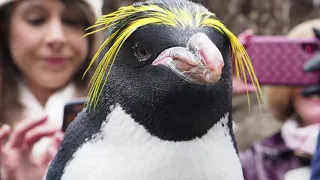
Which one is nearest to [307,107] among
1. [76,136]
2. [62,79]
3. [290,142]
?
[290,142]

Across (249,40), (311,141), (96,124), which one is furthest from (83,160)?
(311,141)

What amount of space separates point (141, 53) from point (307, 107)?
697 millimetres

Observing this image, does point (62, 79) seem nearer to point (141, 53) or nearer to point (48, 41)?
point (48, 41)

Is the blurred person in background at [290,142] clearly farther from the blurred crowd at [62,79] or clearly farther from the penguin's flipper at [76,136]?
the penguin's flipper at [76,136]

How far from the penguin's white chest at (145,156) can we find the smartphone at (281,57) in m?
0.49

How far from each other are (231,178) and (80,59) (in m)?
0.61

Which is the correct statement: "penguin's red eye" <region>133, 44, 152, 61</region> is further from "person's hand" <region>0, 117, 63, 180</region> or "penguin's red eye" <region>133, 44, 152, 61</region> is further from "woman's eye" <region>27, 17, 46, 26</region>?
"woman's eye" <region>27, 17, 46, 26</region>

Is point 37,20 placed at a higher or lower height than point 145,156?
lower

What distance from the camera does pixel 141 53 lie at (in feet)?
1.51

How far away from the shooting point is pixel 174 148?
1.53 ft

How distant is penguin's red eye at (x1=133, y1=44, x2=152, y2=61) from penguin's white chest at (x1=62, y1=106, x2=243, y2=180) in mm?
47

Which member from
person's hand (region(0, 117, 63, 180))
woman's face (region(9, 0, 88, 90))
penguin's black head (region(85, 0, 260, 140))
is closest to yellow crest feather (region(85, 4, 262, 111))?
penguin's black head (region(85, 0, 260, 140))

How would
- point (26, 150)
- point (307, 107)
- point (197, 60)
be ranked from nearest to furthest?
point (197, 60) < point (26, 150) < point (307, 107)

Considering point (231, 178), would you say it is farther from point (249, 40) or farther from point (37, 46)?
point (37, 46)
